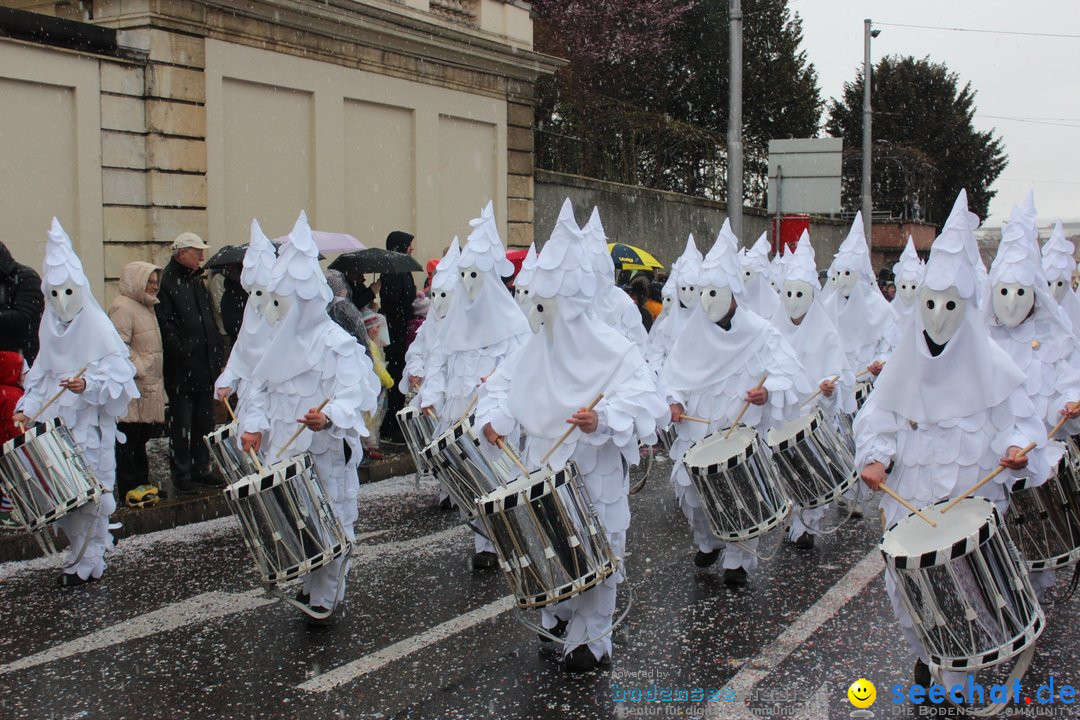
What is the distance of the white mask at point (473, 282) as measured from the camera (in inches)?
356

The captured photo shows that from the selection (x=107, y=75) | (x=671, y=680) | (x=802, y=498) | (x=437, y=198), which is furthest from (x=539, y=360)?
(x=437, y=198)

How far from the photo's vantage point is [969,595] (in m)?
4.58

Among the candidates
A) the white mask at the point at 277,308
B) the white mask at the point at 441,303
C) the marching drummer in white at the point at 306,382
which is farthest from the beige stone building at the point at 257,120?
the marching drummer in white at the point at 306,382

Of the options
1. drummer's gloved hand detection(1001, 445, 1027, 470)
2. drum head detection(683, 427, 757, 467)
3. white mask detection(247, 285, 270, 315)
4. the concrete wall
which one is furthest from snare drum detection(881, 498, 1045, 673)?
the concrete wall

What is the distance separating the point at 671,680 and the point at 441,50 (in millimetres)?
13528

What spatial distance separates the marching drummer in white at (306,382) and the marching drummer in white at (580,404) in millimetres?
894

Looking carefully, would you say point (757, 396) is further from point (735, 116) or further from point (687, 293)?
point (735, 116)

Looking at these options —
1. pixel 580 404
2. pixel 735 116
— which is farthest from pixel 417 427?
pixel 735 116

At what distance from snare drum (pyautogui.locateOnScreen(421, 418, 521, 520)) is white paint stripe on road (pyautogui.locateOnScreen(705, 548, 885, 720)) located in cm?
188

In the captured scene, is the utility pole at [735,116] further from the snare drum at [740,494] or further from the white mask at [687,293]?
the snare drum at [740,494]

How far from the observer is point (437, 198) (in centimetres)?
1775

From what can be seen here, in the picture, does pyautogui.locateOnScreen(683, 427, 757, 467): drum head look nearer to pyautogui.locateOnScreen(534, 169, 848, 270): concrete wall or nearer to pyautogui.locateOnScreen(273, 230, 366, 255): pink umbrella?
pyautogui.locateOnScreen(273, 230, 366, 255): pink umbrella

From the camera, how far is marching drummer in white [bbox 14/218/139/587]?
24.1 feet

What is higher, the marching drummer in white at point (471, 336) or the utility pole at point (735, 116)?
the utility pole at point (735, 116)
